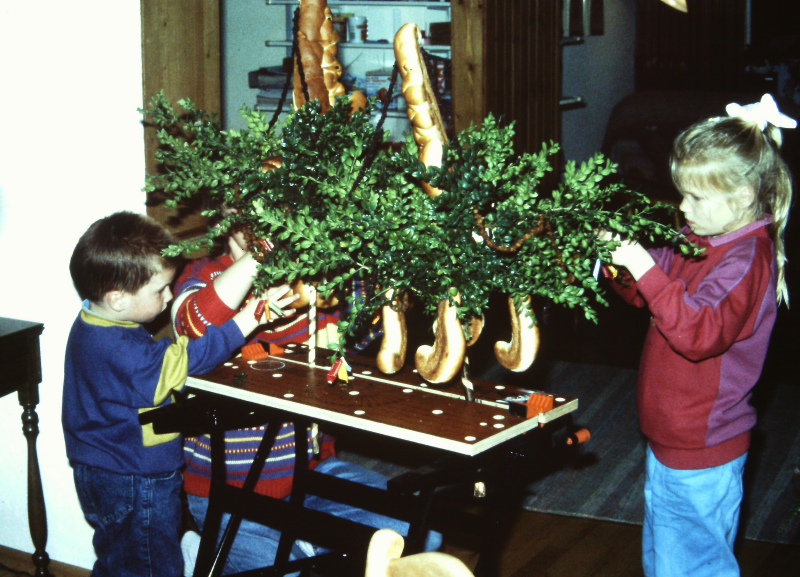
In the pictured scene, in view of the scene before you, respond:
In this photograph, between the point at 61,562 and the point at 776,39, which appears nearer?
the point at 61,562

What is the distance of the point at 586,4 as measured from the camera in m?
5.44

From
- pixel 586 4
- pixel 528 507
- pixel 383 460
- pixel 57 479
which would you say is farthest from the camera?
pixel 586 4

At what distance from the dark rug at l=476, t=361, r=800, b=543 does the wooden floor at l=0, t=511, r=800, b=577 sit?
7cm

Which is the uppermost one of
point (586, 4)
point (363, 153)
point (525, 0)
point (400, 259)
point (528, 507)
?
point (586, 4)

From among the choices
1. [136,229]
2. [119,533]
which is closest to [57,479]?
[119,533]

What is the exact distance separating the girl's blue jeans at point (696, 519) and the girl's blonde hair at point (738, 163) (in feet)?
1.80

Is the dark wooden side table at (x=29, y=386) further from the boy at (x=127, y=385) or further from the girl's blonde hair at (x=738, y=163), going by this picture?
the girl's blonde hair at (x=738, y=163)

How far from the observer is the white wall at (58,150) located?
1.99 m

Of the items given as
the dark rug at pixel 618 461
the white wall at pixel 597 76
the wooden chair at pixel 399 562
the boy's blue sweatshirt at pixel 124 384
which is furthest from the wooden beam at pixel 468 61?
the wooden chair at pixel 399 562

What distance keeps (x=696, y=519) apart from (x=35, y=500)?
1736 millimetres

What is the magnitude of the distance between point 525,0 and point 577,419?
6.75ft

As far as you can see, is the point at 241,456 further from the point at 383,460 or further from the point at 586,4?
the point at 586,4

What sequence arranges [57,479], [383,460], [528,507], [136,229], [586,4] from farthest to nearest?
[586,4] < [383,460] < [528,507] < [57,479] < [136,229]

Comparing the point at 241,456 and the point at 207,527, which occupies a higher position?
the point at 241,456
